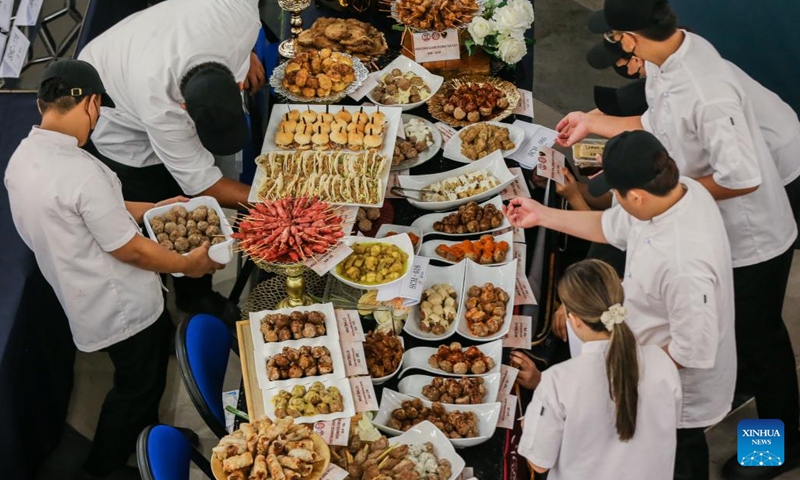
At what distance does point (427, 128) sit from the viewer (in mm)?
4078

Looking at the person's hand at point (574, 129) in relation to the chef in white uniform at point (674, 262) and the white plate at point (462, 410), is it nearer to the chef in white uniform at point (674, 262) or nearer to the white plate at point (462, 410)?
the chef in white uniform at point (674, 262)

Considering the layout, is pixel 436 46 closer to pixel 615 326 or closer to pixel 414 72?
pixel 414 72

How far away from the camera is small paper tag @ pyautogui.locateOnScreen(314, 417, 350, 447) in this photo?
272 cm

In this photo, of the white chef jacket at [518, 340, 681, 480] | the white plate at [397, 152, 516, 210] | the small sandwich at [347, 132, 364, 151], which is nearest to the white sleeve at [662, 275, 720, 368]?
the white chef jacket at [518, 340, 681, 480]

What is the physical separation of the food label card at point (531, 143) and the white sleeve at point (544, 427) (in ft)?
5.22

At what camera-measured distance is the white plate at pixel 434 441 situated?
8.93 ft

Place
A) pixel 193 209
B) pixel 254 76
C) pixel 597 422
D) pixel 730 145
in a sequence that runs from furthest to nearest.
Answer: pixel 254 76 < pixel 193 209 < pixel 730 145 < pixel 597 422

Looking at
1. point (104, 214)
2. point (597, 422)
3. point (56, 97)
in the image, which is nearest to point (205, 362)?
point (104, 214)

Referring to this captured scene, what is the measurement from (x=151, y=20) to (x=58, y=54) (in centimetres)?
142

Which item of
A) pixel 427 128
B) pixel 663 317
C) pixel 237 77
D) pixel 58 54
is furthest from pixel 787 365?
pixel 58 54

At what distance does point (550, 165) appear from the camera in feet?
12.7

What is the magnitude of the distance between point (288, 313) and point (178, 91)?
975 millimetres

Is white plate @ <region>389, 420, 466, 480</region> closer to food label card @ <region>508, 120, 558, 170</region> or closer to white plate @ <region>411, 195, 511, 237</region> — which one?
white plate @ <region>411, 195, 511, 237</region>

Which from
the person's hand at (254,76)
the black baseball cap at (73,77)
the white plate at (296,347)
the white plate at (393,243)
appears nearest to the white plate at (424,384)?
the white plate at (296,347)
